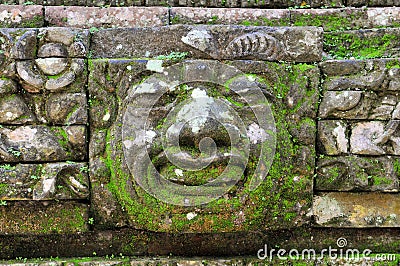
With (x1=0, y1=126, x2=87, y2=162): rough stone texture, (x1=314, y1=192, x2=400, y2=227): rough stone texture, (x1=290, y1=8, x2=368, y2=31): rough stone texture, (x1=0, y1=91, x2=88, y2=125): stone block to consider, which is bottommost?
(x1=314, y1=192, x2=400, y2=227): rough stone texture

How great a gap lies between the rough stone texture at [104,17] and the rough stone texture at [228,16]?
140mm

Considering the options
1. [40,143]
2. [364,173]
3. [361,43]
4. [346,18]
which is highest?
[346,18]

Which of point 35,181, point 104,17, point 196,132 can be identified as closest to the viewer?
point 196,132

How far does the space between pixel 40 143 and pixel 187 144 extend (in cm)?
→ 114

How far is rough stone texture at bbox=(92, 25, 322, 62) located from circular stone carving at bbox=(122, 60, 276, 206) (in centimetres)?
16

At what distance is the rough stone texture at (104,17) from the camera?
375cm

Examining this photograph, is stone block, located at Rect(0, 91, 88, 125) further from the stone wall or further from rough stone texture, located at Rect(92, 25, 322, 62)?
rough stone texture, located at Rect(92, 25, 322, 62)

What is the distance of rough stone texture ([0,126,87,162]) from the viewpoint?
3.33 meters

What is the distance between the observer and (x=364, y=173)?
3457 millimetres

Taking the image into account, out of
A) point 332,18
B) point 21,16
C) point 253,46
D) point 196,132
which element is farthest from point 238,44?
point 21,16

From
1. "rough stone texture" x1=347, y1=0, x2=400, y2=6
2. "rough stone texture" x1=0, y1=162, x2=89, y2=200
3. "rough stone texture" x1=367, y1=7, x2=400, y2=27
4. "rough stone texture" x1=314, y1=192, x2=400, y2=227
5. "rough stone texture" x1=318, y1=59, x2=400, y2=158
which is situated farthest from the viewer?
"rough stone texture" x1=347, y1=0, x2=400, y2=6

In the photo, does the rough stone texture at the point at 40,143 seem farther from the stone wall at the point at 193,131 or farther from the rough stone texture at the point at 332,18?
the rough stone texture at the point at 332,18

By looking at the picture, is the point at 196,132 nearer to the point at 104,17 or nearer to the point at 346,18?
the point at 104,17

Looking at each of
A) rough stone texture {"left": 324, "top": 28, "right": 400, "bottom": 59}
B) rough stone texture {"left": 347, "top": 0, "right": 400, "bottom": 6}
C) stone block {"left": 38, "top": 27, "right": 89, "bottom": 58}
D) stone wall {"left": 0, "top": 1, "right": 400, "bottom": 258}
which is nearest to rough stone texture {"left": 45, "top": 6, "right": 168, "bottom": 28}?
stone wall {"left": 0, "top": 1, "right": 400, "bottom": 258}
